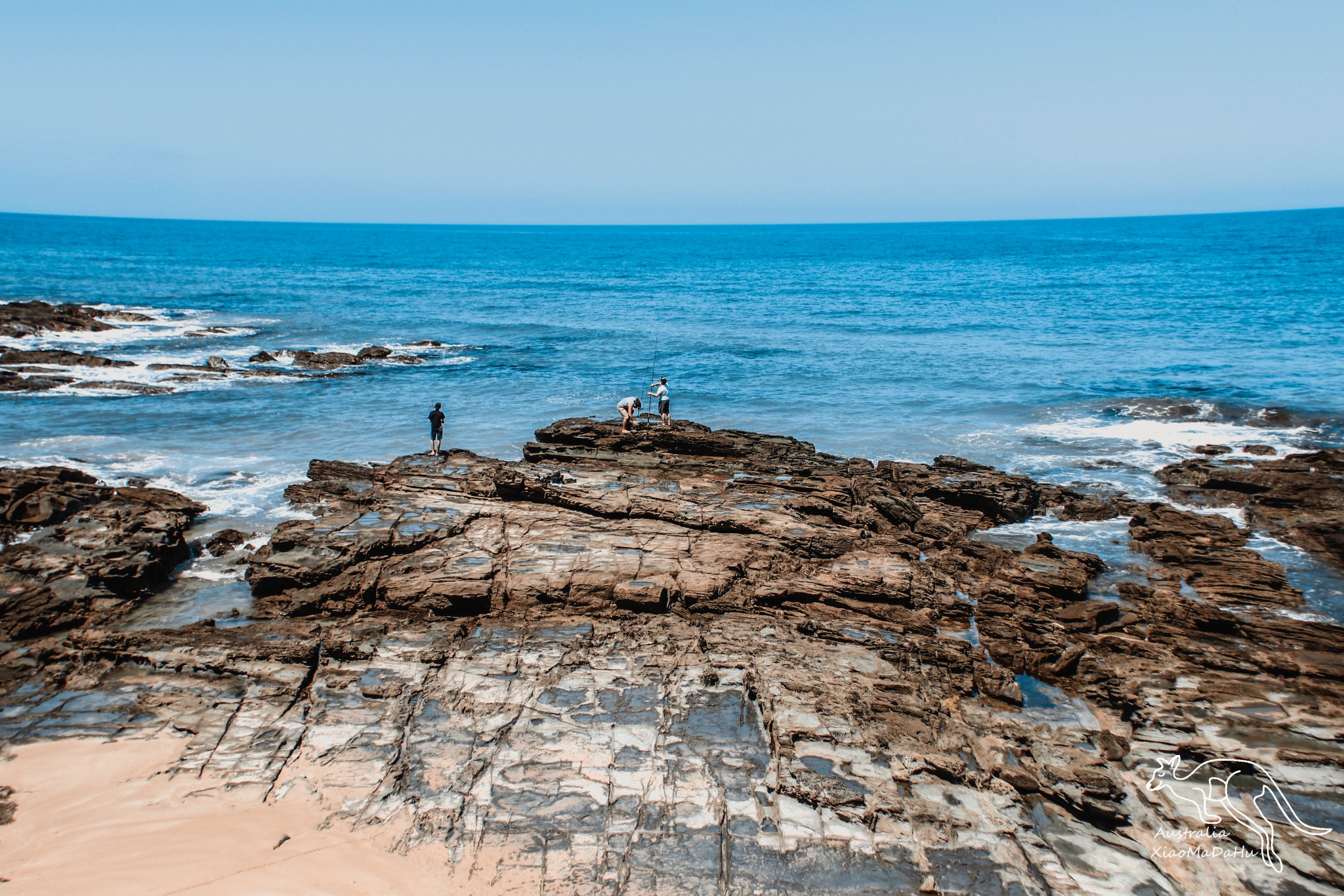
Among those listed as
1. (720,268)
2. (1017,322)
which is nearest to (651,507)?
(1017,322)

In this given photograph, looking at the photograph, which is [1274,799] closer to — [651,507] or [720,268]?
[651,507]

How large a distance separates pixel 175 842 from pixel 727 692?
565 cm

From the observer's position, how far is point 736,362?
111 ft

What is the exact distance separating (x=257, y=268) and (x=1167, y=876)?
3702 inches

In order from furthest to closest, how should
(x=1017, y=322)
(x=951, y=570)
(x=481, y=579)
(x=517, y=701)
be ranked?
1. (x=1017, y=322)
2. (x=951, y=570)
3. (x=481, y=579)
4. (x=517, y=701)

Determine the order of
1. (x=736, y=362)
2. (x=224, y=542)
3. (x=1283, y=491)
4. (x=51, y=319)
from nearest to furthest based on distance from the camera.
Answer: (x=224, y=542) < (x=1283, y=491) < (x=736, y=362) < (x=51, y=319)

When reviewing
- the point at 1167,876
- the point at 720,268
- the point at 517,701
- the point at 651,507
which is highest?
the point at 720,268

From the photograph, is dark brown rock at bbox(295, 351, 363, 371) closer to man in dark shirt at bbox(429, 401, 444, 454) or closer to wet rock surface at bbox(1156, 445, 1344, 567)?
man in dark shirt at bbox(429, 401, 444, 454)

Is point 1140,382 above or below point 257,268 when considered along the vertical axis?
below

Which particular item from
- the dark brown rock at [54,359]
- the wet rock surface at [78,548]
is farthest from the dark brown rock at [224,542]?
the dark brown rock at [54,359]

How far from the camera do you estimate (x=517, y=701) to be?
8859mm

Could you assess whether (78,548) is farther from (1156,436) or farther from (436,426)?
(1156,436)

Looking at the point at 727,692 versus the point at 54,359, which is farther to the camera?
the point at 54,359

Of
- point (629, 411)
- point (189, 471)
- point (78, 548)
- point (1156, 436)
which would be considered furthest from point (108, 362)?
point (1156, 436)
